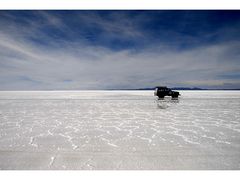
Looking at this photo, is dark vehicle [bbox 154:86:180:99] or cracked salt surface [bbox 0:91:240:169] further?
dark vehicle [bbox 154:86:180:99]

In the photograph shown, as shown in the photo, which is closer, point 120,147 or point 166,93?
point 120,147

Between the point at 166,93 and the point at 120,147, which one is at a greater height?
the point at 166,93

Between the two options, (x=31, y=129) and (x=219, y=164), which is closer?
(x=219, y=164)

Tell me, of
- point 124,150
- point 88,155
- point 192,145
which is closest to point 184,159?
point 192,145

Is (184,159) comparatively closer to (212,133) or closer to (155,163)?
(155,163)

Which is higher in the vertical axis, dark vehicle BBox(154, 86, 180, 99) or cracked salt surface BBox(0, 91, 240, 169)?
dark vehicle BBox(154, 86, 180, 99)

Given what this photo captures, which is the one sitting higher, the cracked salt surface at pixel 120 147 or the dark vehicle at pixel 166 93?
the dark vehicle at pixel 166 93

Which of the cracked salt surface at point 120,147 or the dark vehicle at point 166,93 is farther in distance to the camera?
the dark vehicle at point 166,93

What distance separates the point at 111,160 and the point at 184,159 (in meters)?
1.38

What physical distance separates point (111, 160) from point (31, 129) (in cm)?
355

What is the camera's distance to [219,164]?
296 centimetres
